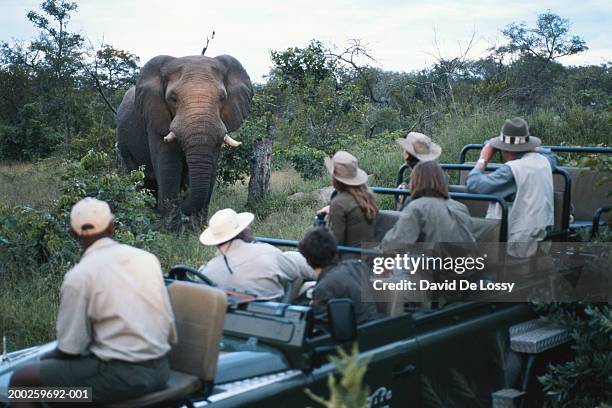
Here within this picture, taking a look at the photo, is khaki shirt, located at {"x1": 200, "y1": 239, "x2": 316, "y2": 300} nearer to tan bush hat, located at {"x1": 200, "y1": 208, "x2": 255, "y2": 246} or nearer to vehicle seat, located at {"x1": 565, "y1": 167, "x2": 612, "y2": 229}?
tan bush hat, located at {"x1": 200, "y1": 208, "x2": 255, "y2": 246}

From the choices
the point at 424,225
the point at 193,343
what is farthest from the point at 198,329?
the point at 424,225

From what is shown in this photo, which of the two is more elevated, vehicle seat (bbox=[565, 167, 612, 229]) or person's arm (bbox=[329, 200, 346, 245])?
vehicle seat (bbox=[565, 167, 612, 229])

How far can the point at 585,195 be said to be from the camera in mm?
7910

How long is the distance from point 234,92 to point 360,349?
28.5 feet

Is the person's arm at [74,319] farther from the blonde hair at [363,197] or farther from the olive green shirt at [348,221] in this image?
the blonde hair at [363,197]

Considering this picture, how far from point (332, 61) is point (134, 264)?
1445 cm

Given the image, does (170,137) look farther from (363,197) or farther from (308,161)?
(363,197)

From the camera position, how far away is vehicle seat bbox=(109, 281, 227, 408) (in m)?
3.97

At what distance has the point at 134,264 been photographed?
4.03m

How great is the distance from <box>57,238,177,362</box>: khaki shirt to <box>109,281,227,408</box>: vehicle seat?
19 centimetres

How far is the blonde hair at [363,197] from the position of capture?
6.12 meters

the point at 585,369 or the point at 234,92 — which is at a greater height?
A: the point at 234,92

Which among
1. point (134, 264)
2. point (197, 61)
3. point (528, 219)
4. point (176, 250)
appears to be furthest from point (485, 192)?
point (197, 61)

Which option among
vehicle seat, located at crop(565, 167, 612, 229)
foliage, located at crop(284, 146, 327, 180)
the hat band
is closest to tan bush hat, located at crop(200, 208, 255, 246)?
the hat band
